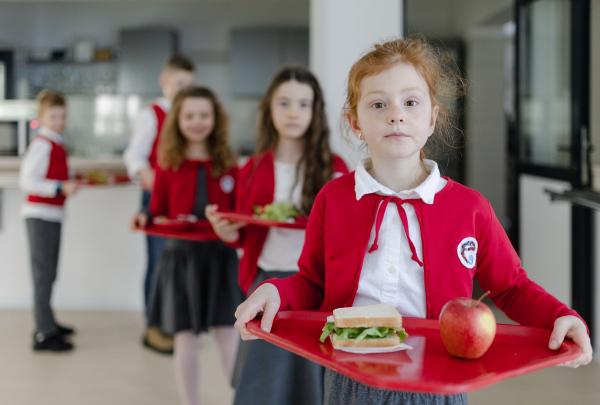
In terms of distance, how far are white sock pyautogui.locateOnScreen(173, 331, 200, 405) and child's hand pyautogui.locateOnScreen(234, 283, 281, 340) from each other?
1.25 m

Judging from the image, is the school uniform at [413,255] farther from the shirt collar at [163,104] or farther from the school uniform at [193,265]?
the shirt collar at [163,104]

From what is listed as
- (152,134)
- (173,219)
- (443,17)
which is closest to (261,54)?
(443,17)

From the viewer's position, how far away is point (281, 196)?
1.80 metres

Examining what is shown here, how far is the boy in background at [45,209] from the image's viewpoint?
2.98 metres

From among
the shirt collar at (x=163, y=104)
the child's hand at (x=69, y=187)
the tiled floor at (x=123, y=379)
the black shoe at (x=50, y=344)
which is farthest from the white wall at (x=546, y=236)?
the black shoe at (x=50, y=344)

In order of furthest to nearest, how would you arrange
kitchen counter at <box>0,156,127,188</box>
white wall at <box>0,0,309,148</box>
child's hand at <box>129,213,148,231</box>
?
white wall at <box>0,0,309,148</box> < kitchen counter at <box>0,156,127,188</box> < child's hand at <box>129,213,148,231</box>

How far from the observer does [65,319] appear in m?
3.57

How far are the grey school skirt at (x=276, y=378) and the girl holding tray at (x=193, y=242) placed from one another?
0.52 meters

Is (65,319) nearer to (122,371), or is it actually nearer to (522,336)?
(122,371)

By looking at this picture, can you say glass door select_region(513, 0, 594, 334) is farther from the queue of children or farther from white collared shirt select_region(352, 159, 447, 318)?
white collared shirt select_region(352, 159, 447, 318)

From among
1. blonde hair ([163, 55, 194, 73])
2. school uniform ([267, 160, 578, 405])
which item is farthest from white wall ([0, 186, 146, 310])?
school uniform ([267, 160, 578, 405])

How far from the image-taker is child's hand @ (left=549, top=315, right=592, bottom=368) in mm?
854

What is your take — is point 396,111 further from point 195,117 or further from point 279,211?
point 195,117

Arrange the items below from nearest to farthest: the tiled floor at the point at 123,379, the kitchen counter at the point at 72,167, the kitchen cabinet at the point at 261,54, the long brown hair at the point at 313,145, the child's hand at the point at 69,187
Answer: the long brown hair at the point at 313,145, the tiled floor at the point at 123,379, the child's hand at the point at 69,187, the kitchen counter at the point at 72,167, the kitchen cabinet at the point at 261,54
